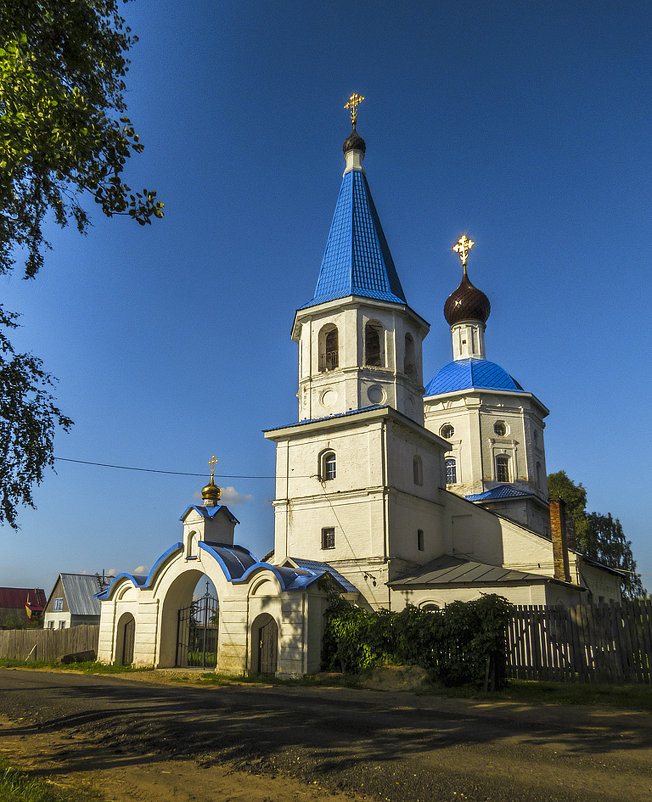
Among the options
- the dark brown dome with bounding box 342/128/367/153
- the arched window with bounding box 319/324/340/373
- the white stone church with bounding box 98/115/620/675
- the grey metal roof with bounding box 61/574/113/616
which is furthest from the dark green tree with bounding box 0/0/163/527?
the grey metal roof with bounding box 61/574/113/616

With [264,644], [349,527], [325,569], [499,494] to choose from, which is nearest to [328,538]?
[349,527]

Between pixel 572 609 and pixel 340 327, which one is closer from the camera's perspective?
pixel 572 609

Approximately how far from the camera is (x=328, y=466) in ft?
74.9

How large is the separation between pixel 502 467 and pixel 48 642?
21.1 m

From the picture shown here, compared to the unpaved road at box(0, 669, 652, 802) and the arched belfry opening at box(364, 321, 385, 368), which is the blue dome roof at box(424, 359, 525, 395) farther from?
the unpaved road at box(0, 669, 652, 802)

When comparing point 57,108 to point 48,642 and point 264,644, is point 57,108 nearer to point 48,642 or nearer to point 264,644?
point 264,644

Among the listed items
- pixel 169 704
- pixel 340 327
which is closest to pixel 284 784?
pixel 169 704

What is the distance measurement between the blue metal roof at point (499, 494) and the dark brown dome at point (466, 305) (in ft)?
32.4

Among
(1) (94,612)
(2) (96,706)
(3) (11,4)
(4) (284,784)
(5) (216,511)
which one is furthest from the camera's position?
(1) (94,612)

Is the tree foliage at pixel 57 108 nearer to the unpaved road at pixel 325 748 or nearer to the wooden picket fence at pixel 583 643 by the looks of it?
the unpaved road at pixel 325 748

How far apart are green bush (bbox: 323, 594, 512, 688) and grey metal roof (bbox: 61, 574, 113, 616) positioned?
102 ft

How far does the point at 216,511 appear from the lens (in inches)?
812

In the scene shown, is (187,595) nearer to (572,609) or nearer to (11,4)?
(572,609)

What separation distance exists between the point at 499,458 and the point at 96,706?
24435 mm
